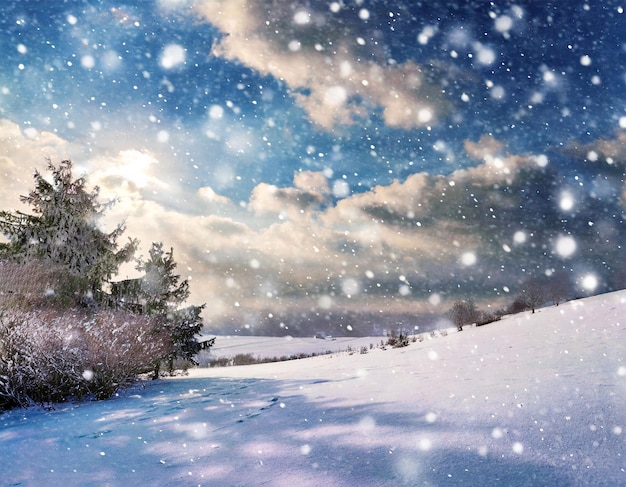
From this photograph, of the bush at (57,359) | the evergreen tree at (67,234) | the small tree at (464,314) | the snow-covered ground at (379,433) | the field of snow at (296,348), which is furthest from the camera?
the field of snow at (296,348)

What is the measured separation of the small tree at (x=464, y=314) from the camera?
24328 mm

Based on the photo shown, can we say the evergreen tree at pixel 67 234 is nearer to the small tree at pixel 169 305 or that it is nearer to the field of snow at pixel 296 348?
the small tree at pixel 169 305

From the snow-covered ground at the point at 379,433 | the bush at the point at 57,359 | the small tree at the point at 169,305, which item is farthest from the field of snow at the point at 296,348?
the snow-covered ground at the point at 379,433

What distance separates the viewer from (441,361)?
27.5 ft

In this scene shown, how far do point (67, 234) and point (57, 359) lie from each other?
25.5 ft

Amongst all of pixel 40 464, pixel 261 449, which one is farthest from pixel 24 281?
pixel 261 449

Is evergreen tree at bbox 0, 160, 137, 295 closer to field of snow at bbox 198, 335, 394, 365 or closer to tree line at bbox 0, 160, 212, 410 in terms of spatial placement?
tree line at bbox 0, 160, 212, 410

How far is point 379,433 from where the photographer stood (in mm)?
3867

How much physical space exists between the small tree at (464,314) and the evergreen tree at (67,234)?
19611 millimetres

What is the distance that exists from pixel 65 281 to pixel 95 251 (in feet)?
6.10

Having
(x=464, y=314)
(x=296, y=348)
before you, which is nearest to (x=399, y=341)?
(x=464, y=314)

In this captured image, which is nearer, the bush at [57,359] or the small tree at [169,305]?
the bush at [57,359]

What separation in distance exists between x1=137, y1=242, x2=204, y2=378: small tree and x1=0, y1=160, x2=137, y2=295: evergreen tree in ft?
4.31

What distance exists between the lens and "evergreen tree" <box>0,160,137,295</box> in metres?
14.2
